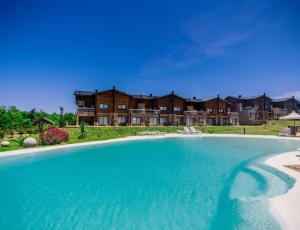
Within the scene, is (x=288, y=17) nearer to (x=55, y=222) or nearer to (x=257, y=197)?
(x=257, y=197)

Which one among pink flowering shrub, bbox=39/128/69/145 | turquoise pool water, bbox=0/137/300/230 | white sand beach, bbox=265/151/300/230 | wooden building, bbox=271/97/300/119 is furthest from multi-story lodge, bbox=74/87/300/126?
white sand beach, bbox=265/151/300/230

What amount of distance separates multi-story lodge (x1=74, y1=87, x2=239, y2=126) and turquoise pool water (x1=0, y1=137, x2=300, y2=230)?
24.9 meters

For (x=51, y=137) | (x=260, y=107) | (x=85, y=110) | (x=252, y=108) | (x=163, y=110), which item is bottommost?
(x=51, y=137)

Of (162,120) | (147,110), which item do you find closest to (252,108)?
(162,120)

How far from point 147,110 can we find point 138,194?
34238 millimetres

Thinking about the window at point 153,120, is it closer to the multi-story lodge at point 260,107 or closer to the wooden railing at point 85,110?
the wooden railing at point 85,110

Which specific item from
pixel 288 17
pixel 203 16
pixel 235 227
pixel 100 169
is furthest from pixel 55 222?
pixel 288 17

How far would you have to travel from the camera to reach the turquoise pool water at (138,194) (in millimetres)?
5738

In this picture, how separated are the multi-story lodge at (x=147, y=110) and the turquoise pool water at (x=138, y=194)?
2486 centimetres

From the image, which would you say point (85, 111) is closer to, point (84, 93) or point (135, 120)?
point (84, 93)

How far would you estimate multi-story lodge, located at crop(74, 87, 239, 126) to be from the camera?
37.8 m

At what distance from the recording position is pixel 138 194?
309 inches

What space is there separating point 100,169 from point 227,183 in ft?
23.3

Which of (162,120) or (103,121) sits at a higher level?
(162,120)
